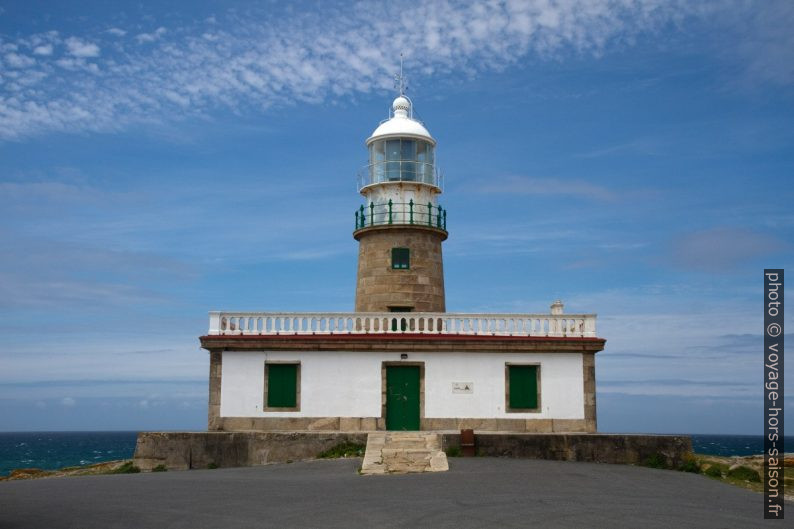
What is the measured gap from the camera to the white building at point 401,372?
21094mm

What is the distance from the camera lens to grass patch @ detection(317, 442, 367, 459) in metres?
19.1

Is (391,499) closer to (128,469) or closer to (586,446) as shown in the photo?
(586,446)

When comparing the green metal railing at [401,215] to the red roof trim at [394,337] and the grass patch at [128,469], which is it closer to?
the red roof trim at [394,337]

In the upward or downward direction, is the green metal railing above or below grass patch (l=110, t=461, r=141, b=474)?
above

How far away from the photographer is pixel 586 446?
19.3 metres

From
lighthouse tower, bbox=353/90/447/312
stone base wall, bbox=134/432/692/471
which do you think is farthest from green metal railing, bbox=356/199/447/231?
stone base wall, bbox=134/432/692/471

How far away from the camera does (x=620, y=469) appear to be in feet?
59.2

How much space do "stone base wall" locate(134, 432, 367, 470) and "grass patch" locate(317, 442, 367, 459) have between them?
85 millimetres

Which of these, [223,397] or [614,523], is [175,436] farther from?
[614,523]

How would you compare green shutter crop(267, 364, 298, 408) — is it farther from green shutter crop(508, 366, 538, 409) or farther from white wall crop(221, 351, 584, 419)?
green shutter crop(508, 366, 538, 409)

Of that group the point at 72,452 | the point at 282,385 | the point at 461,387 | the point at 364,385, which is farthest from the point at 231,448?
the point at 72,452

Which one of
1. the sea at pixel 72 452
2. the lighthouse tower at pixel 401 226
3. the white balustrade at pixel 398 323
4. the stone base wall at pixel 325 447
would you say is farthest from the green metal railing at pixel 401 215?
the sea at pixel 72 452

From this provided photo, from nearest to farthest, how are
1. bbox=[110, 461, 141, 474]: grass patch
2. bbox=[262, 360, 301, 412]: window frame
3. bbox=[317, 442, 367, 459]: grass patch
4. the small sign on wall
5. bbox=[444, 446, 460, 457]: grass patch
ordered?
bbox=[444, 446, 460, 457]: grass patch, bbox=[317, 442, 367, 459]: grass patch, bbox=[110, 461, 141, 474]: grass patch, bbox=[262, 360, 301, 412]: window frame, the small sign on wall

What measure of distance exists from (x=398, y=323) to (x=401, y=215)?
433 cm
